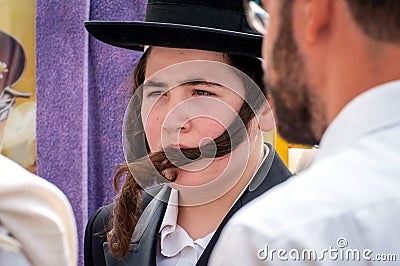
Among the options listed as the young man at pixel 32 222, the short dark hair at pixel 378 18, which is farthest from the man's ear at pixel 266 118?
the short dark hair at pixel 378 18

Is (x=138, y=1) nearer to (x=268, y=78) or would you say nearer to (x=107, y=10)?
(x=107, y=10)

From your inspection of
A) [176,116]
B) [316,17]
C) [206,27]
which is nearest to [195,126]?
[176,116]

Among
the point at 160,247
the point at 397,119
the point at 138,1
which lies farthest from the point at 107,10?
the point at 397,119

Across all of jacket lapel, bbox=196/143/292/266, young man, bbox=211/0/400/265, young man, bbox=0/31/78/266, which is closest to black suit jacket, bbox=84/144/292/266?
jacket lapel, bbox=196/143/292/266

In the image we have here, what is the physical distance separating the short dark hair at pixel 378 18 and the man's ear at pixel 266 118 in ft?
1.85

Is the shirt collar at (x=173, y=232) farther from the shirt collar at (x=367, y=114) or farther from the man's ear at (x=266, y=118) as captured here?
the shirt collar at (x=367, y=114)

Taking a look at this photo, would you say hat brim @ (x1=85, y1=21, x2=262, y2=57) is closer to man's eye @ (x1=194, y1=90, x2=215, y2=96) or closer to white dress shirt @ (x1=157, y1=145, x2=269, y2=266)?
man's eye @ (x1=194, y1=90, x2=215, y2=96)

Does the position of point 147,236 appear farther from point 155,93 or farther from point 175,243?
point 155,93

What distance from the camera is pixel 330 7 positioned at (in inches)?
22.5

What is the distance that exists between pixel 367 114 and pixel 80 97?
0.92 m

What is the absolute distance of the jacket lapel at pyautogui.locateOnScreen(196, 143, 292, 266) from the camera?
109cm

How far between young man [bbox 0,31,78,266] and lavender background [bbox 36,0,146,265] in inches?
26.2

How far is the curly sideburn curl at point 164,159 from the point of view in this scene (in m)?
1.08

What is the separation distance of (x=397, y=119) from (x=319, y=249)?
0.11 meters
